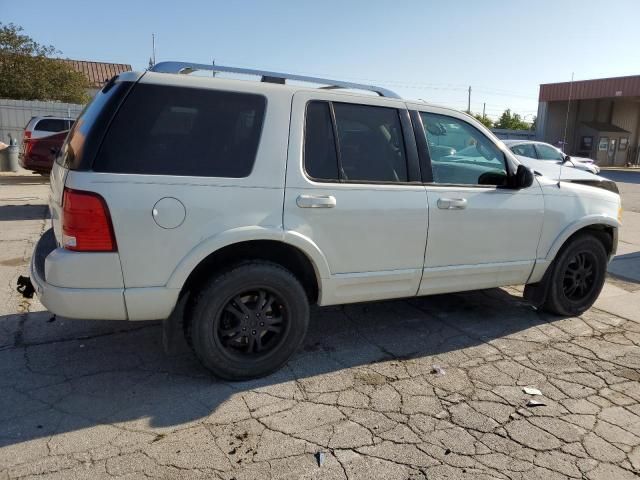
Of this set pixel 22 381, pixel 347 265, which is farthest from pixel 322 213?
pixel 22 381

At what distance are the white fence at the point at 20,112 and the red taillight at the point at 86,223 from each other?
20.6m

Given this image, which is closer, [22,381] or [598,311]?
[22,381]

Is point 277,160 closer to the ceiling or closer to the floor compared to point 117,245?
closer to the ceiling

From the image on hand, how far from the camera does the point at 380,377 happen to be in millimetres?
3639

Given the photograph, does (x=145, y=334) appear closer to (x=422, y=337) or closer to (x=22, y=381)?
(x=22, y=381)

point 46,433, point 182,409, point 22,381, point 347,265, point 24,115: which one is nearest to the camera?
point 46,433

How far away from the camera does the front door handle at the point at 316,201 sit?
3350 millimetres

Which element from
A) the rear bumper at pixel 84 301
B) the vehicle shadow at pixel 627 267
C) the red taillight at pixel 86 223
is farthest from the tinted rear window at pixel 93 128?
the vehicle shadow at pixel 627 267

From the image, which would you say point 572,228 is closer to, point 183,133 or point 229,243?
point 229,243

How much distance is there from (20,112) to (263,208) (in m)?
22.1

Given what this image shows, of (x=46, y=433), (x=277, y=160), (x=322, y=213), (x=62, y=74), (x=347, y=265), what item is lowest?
(x=46, y=433)

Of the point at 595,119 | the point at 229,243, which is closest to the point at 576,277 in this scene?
the point at 229,243

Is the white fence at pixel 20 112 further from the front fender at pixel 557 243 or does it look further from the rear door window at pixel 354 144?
the front fender at pixel 557 243

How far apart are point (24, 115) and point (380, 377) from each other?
886 inches
